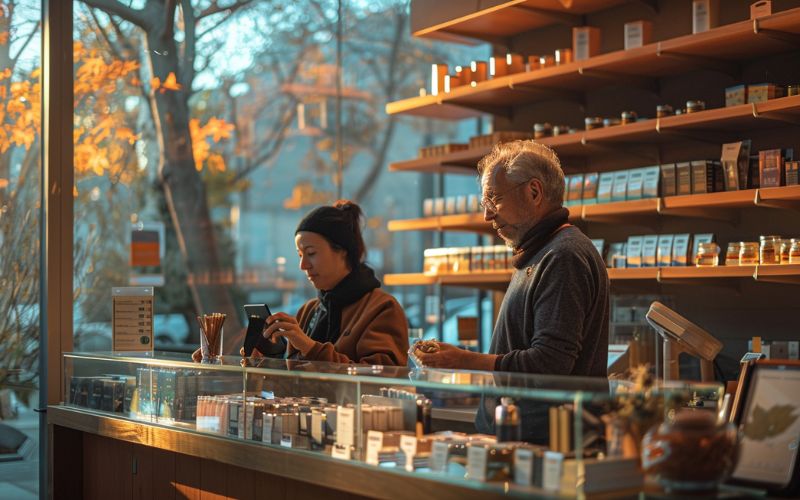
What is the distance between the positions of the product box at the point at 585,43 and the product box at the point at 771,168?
109 centimetres

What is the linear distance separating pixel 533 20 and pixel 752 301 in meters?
1.94

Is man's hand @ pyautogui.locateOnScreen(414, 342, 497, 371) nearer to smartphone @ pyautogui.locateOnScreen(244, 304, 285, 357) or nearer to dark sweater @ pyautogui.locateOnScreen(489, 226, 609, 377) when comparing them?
dark sweater @ pyautogui.locateOnScreen(489, 226, 609, 377)

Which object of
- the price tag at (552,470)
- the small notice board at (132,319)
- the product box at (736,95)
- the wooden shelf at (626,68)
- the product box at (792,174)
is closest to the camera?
the price tag at (552,470)

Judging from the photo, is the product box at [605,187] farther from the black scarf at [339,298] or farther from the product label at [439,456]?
the product label at [439,456]

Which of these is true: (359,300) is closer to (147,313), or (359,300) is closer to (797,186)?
(147,313)

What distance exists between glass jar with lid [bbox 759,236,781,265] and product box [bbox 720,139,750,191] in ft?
0.91

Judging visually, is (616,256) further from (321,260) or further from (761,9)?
(321,260)

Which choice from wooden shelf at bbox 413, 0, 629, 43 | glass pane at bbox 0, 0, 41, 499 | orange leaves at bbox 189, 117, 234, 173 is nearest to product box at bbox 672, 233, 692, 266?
wooden shelf at bbox 413, 0, 629, 43

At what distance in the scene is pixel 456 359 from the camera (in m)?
2.68

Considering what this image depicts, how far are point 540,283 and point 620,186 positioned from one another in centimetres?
236

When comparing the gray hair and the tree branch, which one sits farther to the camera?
the tree branch

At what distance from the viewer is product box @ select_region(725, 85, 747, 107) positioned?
4.35 metres

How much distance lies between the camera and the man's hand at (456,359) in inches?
105

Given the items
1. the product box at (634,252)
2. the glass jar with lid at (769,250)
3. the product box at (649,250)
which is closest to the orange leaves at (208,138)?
the product box at (634,252)
